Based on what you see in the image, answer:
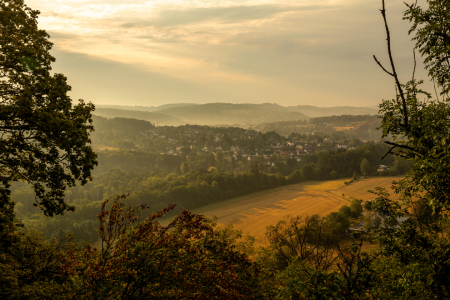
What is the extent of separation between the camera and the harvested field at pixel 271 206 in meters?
49.1

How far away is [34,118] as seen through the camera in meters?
6.24

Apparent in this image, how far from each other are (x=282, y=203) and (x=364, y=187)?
21751 mm

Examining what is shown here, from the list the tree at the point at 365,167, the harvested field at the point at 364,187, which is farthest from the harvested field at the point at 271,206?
the tree at the point at 365,167

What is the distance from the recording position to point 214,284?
20.4 ft

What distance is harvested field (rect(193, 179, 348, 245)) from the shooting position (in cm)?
4906

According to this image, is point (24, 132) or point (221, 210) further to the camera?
point (221, 210)

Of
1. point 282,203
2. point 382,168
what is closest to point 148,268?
point 282,203

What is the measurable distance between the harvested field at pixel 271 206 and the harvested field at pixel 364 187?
8.35 feet

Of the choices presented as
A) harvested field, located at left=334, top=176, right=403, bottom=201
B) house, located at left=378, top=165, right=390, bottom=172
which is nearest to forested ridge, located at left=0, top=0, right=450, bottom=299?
harvested field, located at left=334, top=176, right=403, bottom=201

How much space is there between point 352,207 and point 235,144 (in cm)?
10664

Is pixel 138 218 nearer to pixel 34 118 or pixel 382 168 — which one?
pixel 34 118

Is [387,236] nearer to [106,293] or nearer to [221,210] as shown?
[106,293]

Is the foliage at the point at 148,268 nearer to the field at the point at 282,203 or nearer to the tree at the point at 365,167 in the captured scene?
the field at the point at 282,203

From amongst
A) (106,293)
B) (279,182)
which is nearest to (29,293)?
(106,293)
